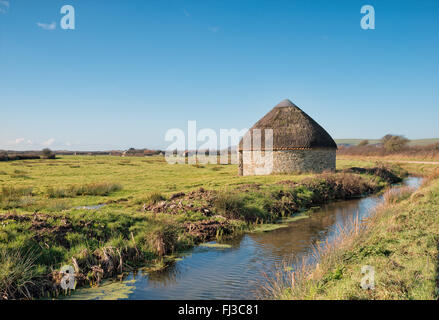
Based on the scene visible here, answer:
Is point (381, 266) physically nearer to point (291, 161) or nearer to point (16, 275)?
point (16, 275)

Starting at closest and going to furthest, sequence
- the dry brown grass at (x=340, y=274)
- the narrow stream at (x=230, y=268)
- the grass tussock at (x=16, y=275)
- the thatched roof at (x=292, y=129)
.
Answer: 1. the dry brown grass at (x=340, y=274)
2. the grass tussock at (x=16, y=275)
3. the narrow stream at (x=230, y=268)
4. the thatched roof at (x=292, y=129)

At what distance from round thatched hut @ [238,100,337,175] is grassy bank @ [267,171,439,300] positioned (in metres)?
Result: 15.8

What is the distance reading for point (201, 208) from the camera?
13.9 metres

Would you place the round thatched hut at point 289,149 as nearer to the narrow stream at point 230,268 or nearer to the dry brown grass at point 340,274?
the narrow stream at point 230,268

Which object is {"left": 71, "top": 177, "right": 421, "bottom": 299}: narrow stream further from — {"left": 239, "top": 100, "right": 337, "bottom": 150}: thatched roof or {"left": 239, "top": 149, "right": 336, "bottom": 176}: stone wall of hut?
{"left": 239, "top": 100, "right": 337, "bottom": 150}: thatched roof

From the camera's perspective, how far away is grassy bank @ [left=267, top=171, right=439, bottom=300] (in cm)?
583

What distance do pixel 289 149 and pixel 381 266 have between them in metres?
20.6

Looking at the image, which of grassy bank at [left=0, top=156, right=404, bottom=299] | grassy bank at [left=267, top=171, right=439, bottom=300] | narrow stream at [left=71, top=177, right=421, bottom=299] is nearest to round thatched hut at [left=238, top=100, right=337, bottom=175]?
grassy bank at [left=0, top=156, right=404, bottom=299]

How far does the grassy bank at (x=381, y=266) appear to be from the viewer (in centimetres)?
583

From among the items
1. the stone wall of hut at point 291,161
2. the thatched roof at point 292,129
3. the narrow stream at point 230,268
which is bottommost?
the narrow stream at point 230,268

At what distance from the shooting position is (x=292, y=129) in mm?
28203

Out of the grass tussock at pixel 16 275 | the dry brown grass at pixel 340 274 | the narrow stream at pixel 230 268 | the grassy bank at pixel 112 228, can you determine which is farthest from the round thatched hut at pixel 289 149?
the grass tussock at pixel 16 275
